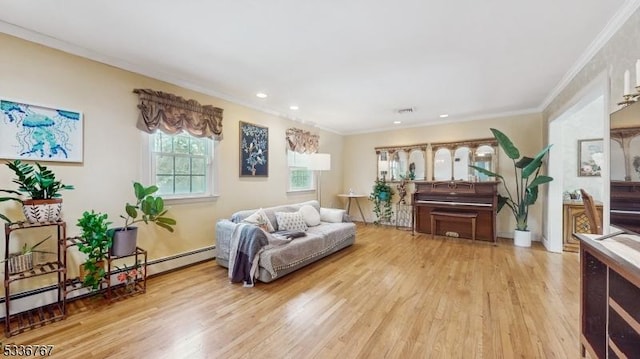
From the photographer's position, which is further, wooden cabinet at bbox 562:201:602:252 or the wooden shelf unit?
wooden cabinet at bbox 562:201:602:252

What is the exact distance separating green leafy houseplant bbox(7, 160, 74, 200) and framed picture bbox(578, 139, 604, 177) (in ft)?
23.8

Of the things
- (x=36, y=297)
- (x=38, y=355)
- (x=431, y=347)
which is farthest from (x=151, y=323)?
(x=431, y=347)

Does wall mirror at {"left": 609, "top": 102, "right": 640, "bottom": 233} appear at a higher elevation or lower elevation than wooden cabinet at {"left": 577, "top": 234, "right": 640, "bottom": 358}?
higher

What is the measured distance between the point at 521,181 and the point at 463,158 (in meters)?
1.08

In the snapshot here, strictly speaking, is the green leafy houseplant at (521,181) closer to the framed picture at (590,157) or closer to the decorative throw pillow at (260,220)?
the framed picture at (590,157)

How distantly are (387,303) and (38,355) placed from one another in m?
2.69

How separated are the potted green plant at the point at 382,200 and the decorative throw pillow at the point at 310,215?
228cm

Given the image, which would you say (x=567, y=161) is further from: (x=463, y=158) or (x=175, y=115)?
(x=175, y=115)

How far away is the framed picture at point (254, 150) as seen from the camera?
4.22 meters

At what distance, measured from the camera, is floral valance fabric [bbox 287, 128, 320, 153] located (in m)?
5.16

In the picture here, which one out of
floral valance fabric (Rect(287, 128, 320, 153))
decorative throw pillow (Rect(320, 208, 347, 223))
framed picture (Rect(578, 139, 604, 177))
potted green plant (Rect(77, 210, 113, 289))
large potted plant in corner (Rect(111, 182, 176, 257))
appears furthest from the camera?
floral valance fabric (Rect(287, 128, 320, 153))

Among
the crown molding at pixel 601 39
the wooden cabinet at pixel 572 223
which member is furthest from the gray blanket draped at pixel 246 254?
the wooden cabinet at pixel 572 223

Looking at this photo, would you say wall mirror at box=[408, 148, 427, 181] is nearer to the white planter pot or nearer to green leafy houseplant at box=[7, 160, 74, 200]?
the white planter pot

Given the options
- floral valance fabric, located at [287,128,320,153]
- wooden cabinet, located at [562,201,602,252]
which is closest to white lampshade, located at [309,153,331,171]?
floral valance fabric, located at [287,128,320,153]
